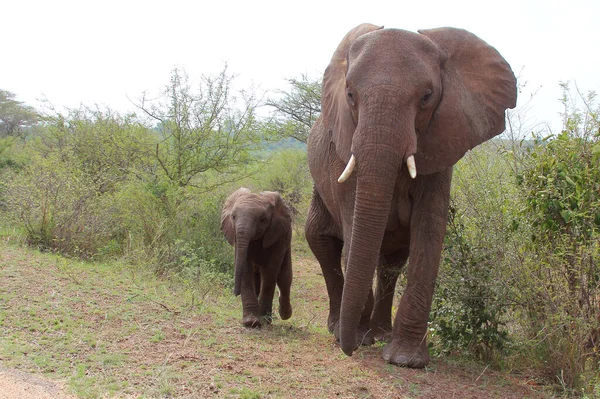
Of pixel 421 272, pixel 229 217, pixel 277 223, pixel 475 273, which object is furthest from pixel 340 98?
pixel 229 217

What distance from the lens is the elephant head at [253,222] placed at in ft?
24.7

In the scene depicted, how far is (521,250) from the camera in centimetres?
567

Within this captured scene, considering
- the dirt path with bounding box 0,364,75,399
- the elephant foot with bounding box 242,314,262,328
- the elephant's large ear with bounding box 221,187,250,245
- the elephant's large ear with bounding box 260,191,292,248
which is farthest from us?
the elephant's large ear with bounding box 221,187,250,245

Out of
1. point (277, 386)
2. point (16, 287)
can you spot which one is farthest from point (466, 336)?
point (16, 287)

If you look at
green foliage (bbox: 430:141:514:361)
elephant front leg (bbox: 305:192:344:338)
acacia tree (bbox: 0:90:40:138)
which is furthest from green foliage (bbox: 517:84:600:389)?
acacia tree (bbox: 0:90:40:138)

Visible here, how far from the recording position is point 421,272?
5246 millimetres

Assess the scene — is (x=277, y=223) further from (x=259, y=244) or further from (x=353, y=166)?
(x=353, y=166)

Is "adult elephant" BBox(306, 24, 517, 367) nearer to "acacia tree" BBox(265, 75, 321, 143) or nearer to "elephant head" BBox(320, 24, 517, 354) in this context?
"elephant head" BBox(320, 24, 517, 354)

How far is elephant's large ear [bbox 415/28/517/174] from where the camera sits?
498cm

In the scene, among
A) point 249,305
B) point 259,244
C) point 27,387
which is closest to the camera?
point 27,387

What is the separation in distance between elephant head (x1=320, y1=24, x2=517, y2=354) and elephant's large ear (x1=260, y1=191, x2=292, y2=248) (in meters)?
2.79

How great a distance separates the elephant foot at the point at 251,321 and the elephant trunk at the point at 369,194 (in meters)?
2.59

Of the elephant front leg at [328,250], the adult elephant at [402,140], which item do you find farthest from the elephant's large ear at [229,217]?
the adult elephant at [402,140]

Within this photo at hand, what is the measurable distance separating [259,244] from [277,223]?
39 cm
